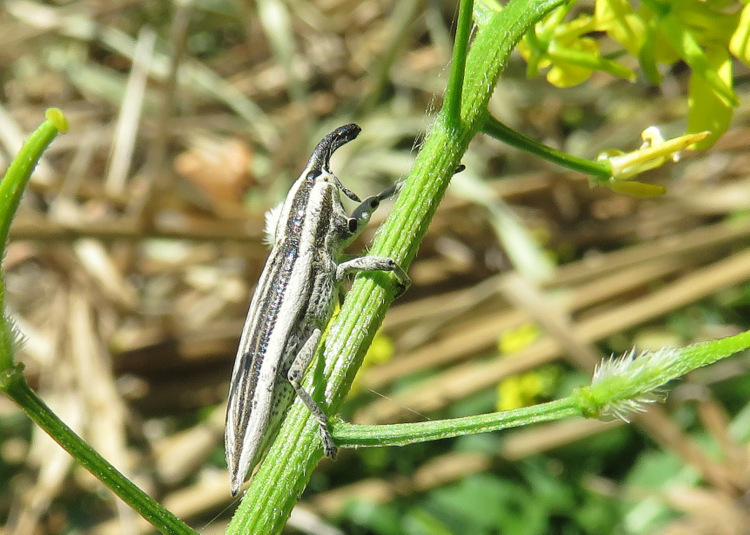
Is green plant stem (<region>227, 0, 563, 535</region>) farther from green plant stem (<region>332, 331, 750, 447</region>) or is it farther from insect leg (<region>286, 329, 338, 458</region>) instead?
green plant stem (<region>332, 331, 750, 447</region>)

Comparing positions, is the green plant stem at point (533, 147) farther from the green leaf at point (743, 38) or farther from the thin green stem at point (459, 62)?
the green leaf at point (743, 38)

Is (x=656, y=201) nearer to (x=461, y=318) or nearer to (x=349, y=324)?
(x=461, y=318)

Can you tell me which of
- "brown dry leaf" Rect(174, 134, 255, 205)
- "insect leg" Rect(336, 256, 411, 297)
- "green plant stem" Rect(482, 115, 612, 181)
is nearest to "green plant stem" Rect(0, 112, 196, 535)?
"insect leg" Rect(336, 256, 411, 297)

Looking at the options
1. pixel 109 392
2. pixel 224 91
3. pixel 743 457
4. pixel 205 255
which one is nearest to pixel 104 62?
pixel 224 91

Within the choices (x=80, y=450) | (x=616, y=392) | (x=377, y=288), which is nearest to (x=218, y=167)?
(x=377, y=288)

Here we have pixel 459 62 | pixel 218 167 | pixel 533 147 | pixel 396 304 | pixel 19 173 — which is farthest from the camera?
pixel 218 167

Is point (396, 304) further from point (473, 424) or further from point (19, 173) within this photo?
point (19, 173)

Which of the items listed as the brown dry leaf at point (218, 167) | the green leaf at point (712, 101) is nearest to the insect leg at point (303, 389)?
the green leaf at point (712, 101)
